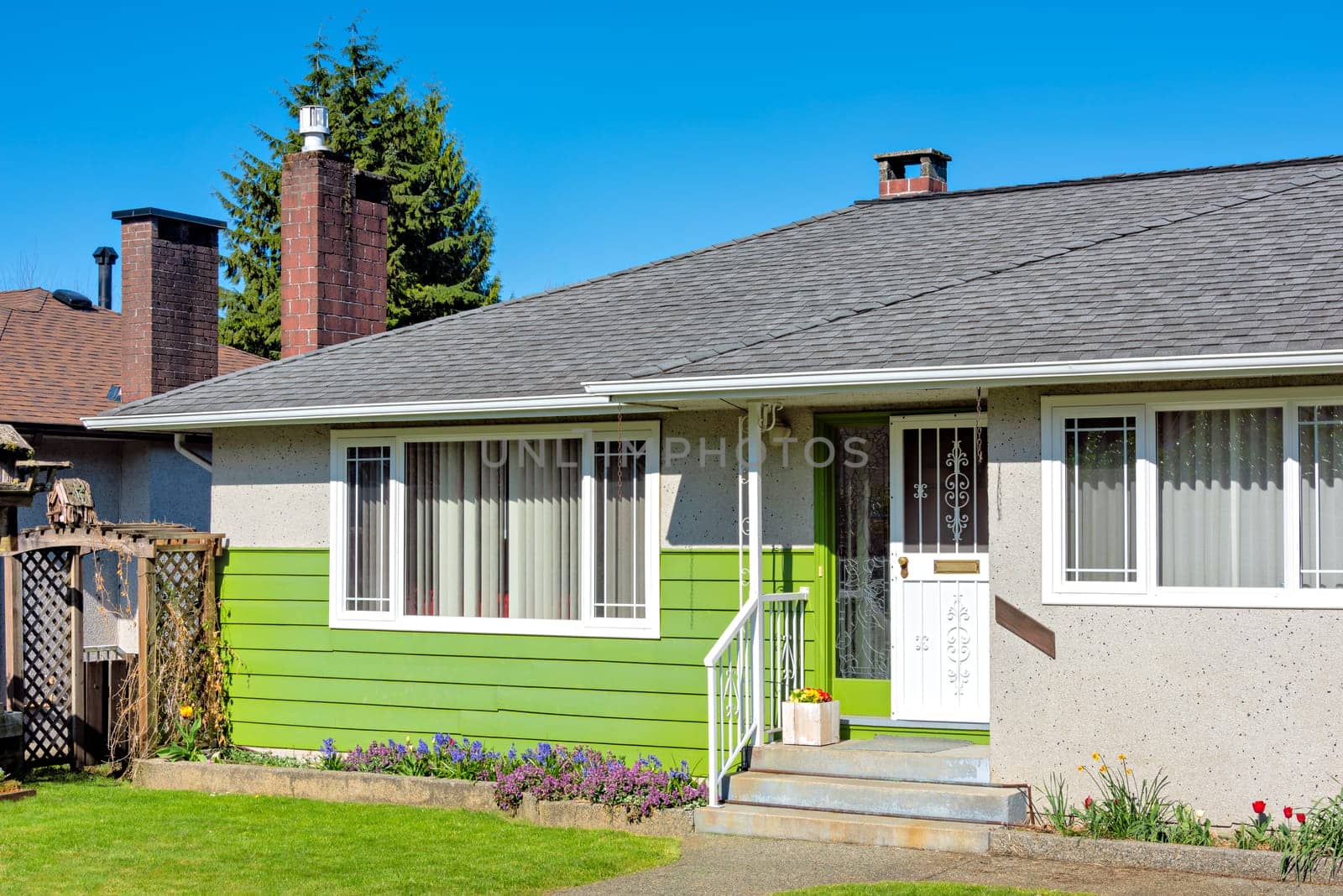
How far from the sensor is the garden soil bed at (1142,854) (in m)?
7.57

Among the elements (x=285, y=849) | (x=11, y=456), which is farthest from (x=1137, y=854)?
(x=11, y=456)

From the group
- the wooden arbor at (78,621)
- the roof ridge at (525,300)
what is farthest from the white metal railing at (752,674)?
the wooden arbor at (78,621)

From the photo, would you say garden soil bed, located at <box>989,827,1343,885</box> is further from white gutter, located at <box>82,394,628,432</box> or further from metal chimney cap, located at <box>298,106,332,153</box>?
metal chimney cap, located at <box>298,106,332,153</box>

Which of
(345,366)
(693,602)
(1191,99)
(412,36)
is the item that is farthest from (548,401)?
(412,36)

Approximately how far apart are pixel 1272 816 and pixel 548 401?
514cm

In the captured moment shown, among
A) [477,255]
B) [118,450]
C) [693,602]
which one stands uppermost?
[477,255]

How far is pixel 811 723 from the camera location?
9656mm

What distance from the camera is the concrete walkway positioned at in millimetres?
7457

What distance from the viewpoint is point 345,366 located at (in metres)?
12.4

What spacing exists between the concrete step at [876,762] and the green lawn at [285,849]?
3.09 feet

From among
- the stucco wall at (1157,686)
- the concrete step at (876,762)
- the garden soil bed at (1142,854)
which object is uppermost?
the stucco wall at (1157,686)

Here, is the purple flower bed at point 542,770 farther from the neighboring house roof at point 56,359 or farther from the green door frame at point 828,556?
the neighboring house roof at point 56,359

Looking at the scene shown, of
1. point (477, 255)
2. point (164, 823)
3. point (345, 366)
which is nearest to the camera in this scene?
point (164, 823)

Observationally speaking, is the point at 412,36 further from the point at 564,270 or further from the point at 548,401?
the point at 548,401
